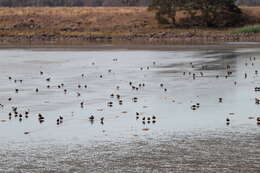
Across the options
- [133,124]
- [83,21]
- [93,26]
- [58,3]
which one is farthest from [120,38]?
[58,3]

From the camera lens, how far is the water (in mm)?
13608

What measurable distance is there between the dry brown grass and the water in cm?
5025

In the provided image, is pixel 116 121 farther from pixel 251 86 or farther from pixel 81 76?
pixel 81 76

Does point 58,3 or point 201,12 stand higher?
point 201,12

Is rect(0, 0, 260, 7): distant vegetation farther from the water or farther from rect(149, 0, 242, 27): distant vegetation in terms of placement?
the water

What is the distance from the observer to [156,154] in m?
14.2

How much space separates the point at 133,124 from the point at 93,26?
71.9m

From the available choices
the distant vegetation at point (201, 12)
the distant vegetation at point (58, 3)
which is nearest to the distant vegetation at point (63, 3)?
the distant vegetation at point (58, 3)

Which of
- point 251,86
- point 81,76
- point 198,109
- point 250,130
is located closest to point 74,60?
point 81,76

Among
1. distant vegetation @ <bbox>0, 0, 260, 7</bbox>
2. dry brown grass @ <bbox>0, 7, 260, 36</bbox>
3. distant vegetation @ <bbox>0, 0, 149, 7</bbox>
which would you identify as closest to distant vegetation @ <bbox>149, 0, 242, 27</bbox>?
dry brown grass @ <bbox>0, 7, 260, 36</bbox>

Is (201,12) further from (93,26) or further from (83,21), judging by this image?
(83,21)

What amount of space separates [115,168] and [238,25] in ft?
243

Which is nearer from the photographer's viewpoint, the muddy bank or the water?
the water

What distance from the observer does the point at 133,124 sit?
17.8 m
